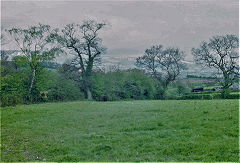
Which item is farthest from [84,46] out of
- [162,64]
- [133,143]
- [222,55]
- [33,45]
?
[133,143]

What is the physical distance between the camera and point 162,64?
61.8m

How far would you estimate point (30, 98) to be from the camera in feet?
122

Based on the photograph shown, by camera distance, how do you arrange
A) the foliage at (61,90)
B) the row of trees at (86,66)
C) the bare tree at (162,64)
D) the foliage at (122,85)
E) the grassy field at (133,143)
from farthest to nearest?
the bare tree at (162,64), the foliage at (122,85), the foliage at (61,90), the row of trees at (86,66), the grassy field at (133,143)

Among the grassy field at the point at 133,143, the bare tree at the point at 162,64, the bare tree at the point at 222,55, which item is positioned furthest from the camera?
the bare tree at the point at 162,64

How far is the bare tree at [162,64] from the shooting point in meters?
60.2

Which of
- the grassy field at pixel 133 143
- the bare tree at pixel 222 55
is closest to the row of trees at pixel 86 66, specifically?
the bare tree at pixel 222 55

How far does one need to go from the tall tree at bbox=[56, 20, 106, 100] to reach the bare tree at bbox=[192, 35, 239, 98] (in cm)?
2198

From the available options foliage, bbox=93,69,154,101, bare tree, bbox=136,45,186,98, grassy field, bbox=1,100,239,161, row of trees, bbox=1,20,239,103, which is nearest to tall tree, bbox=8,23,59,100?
row of trees, bbox=1,20,239,103

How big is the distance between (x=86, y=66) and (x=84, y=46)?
4.73 meters

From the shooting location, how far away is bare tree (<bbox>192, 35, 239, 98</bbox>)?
4572cm

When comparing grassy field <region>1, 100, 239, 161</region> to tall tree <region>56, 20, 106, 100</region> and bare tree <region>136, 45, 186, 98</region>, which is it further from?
bare tree <region>136, 45, 186, 98</region>

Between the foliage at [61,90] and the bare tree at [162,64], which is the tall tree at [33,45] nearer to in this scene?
the foliage at [61,90]

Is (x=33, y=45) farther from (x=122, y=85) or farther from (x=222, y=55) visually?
(x=222, y=55)

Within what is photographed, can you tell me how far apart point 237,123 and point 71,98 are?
3658 centimetres
